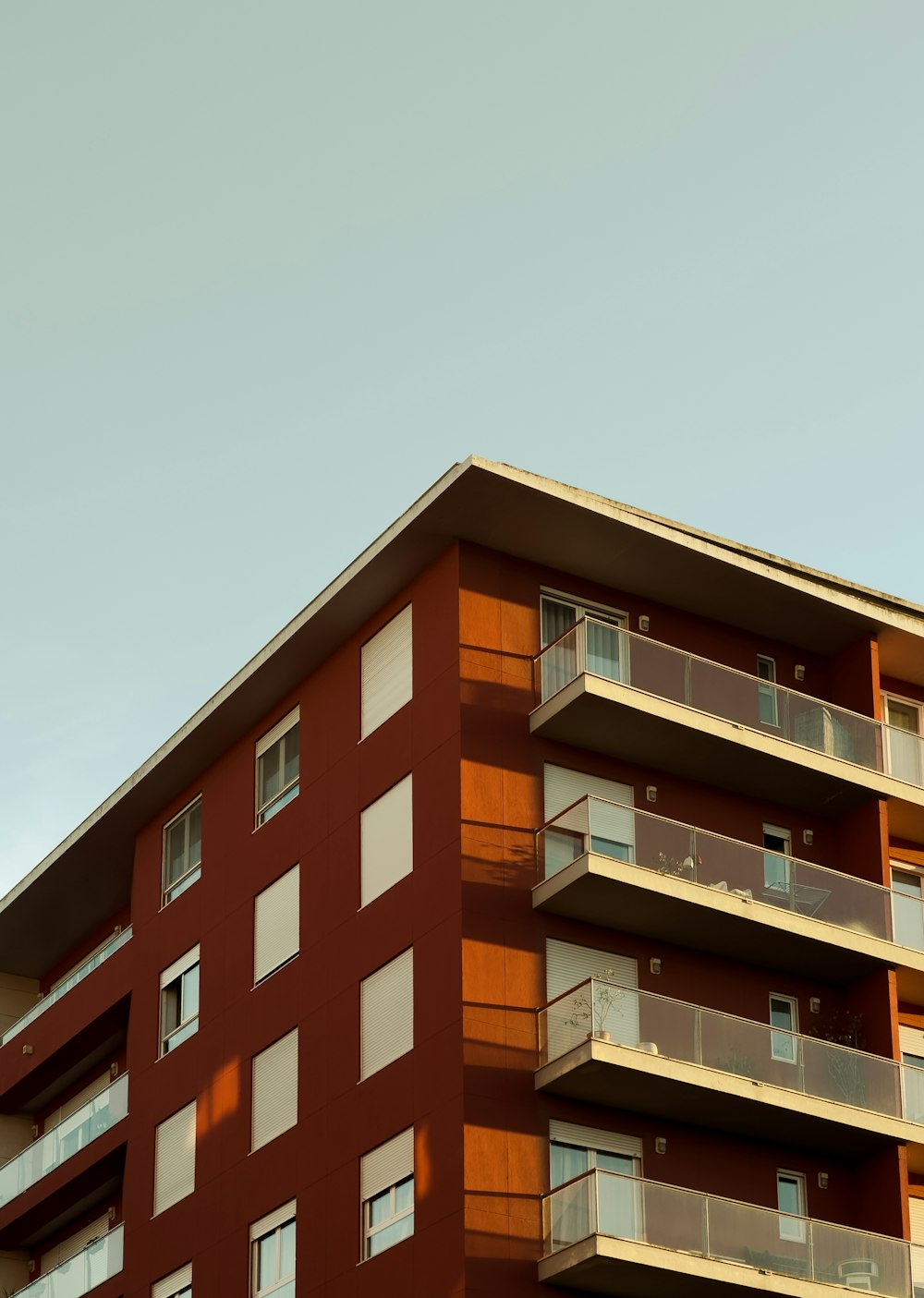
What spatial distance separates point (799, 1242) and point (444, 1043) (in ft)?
17.3

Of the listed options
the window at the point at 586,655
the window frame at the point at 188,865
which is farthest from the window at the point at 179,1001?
the window at the point at 586,655

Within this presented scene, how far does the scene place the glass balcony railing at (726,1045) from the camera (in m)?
29.6

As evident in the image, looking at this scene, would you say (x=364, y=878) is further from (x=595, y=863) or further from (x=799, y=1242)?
(x=799, y=1242)

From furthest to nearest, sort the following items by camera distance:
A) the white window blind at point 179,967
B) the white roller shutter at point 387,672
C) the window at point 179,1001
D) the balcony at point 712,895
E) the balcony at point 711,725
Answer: the white window blind at point 179,967, the window at point 179,1001, the white roller shutter at point 387,672, the balcony at point 711,725, the balcony at point 712,895

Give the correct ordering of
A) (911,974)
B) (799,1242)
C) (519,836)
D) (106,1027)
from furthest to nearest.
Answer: (106,1027), (911,974), (519,836), (799,1242)

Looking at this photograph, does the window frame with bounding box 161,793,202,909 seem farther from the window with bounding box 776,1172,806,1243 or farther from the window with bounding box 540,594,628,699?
the window with bounding box 776,1172,806,1243

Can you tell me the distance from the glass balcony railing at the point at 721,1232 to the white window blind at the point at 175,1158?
870 centimetres

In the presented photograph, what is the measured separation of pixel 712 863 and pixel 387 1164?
6150 millimetres

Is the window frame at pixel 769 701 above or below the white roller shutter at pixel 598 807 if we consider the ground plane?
above

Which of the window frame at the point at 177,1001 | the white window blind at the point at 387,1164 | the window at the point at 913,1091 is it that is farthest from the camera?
the window frame at the point at 177,1001

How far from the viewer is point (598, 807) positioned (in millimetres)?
31125

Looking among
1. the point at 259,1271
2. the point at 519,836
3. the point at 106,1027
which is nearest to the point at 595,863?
the point at 519,836

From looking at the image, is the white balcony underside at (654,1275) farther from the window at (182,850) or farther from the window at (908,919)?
the window at (182,850)

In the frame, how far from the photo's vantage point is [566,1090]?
29594mm
